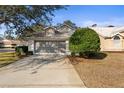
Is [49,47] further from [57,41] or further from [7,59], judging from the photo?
[7,59]

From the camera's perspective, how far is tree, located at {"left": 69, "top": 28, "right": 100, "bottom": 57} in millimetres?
26641

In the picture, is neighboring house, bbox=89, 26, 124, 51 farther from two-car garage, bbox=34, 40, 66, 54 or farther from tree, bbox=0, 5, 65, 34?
tree, bbox=0, 5, 65, 34

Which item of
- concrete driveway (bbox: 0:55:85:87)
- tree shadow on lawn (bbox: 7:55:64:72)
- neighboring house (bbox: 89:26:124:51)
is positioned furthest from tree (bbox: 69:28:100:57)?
neighboring house (bbox: 89:26:124:51)

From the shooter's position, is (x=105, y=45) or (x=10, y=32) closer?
(x=10, y=32)

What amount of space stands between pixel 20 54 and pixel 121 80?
70.3 ft

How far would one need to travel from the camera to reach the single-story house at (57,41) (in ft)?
123

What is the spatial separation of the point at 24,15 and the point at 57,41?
17.9 metres

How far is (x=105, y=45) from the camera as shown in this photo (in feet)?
127

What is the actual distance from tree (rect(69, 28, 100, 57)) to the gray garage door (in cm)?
953

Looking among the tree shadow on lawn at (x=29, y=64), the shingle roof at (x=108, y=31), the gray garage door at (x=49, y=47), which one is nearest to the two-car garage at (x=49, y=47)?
the gray garage door at (x=49, y=47)

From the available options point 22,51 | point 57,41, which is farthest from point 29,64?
point 57,41

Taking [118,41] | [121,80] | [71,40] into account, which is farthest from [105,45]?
[121,80]

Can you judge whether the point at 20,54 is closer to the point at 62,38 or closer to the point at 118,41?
the point at 62,38

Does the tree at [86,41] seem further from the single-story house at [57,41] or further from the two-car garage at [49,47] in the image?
the two-car garage at [49,47]
